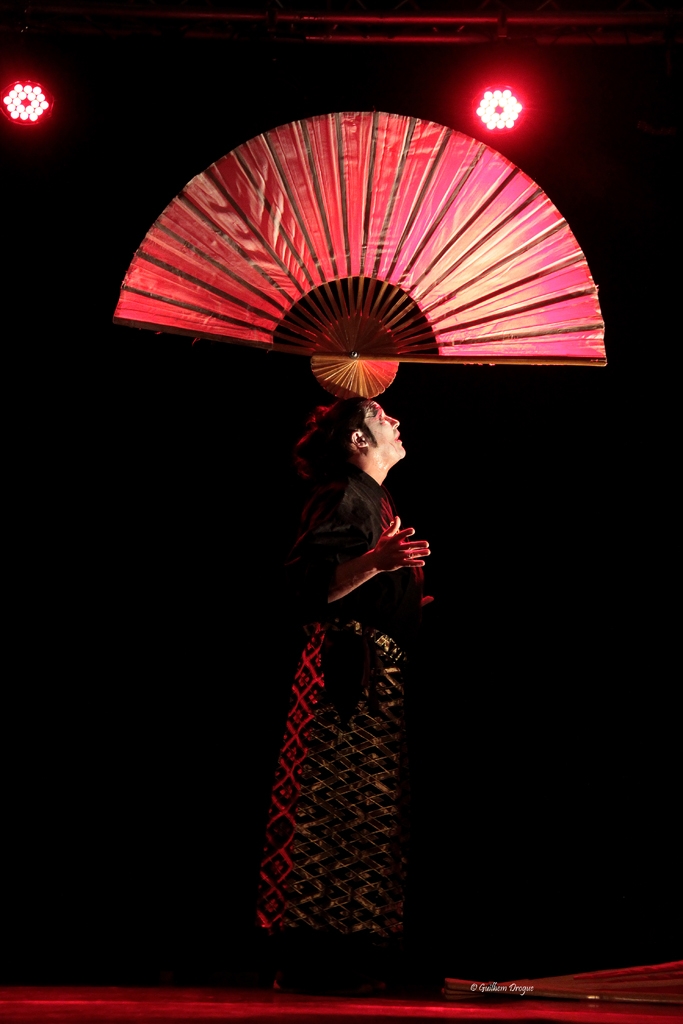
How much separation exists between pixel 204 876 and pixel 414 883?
0.63 meters

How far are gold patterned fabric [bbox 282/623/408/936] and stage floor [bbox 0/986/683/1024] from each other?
0.20 meters

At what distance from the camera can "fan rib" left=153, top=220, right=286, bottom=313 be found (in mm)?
2721

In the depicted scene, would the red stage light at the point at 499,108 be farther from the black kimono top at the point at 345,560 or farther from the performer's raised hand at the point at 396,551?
the performer's raised hand at the point at 396,551

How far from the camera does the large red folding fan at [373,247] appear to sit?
273 cm

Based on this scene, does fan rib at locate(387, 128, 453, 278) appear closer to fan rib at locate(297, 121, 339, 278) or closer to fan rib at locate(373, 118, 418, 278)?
fan rib at locate(373, 118, 418, 278)

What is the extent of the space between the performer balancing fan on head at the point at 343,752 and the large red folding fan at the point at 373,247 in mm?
504

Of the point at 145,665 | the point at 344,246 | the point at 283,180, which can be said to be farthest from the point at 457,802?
the point at 283,180

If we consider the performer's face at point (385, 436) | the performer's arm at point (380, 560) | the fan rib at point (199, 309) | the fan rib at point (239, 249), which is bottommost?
the performer's arm at point (380, 560)

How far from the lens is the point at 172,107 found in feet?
11.0

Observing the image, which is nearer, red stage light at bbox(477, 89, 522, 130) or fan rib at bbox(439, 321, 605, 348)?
fan rib at bbox(439, 321, 605, 348)

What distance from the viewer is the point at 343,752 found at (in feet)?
8.24

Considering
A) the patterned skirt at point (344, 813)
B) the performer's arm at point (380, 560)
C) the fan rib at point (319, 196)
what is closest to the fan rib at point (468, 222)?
the fan rib at point (319, 196)

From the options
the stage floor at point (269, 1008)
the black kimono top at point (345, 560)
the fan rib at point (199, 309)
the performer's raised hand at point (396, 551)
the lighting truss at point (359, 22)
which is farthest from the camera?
the lighting truss at point (359, 22)

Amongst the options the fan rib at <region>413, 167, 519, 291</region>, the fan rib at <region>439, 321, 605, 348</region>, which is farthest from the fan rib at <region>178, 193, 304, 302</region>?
the fan rib at <region>439, 321, 605, 348</region>
